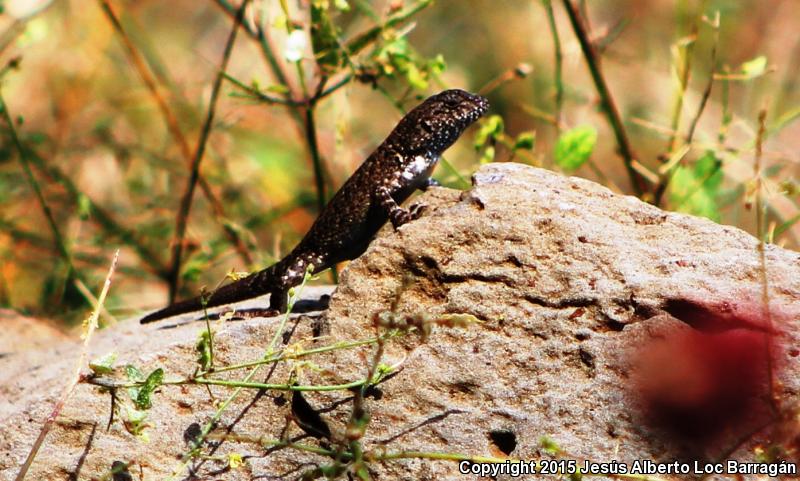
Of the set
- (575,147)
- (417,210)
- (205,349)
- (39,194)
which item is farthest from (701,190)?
(39,194)

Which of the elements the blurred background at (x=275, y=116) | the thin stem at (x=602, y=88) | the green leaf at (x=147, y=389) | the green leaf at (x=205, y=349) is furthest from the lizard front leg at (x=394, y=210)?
the thin stem at (x=602, y=88)

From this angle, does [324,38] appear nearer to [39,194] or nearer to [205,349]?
[39,194]

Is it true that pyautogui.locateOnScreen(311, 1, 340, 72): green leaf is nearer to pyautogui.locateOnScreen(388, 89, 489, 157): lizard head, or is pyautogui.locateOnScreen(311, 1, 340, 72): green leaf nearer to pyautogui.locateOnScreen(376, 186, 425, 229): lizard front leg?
pyautogui.locateOnScreen(388, 89, 489, 157): lizard head

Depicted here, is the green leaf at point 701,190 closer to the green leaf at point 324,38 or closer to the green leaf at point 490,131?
the green leaf at point 490,131

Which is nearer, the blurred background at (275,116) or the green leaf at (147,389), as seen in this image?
the green leaf at (147,389)

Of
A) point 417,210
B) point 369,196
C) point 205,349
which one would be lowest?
point 205,349

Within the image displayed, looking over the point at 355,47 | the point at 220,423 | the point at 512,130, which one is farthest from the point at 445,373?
the point at 512,130

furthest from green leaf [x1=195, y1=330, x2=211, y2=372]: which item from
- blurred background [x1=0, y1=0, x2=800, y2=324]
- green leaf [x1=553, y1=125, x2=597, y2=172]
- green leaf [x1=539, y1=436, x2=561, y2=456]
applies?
green leaf [x1=553, y1=125, x2=597, y2=172]
